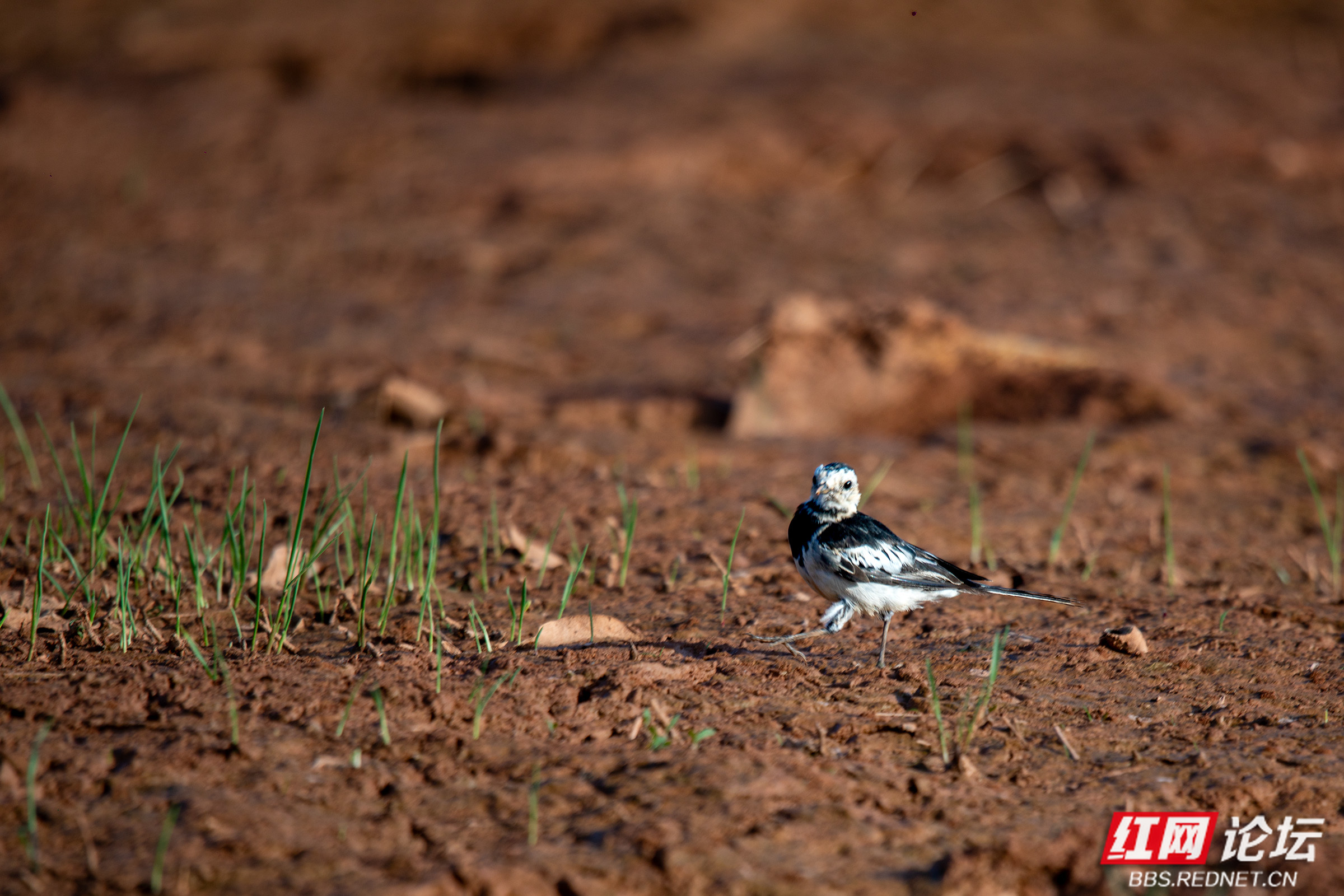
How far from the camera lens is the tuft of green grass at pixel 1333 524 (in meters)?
3.77

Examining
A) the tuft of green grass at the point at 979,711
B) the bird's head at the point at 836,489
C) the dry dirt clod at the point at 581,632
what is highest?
the bird's head at the point at 836,489

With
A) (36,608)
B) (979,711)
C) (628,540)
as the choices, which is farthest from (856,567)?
(36,608)

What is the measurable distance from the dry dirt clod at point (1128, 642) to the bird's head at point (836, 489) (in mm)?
825

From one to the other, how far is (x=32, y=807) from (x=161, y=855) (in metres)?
0.30

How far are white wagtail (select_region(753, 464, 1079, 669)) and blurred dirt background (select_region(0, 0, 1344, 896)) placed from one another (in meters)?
A: 0.15

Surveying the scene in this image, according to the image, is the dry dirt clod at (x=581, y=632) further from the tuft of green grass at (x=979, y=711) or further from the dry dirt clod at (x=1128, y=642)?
the dry dirt clod at (x=1128, y=642)

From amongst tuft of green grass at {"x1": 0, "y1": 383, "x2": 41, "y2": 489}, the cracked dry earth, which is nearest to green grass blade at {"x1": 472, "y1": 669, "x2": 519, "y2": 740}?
the cracked dry earth

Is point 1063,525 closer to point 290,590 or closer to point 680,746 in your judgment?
point 680,746

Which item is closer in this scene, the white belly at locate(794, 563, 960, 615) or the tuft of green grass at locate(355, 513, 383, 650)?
the tuft of green grass at locate(355, 513, 383, 650)

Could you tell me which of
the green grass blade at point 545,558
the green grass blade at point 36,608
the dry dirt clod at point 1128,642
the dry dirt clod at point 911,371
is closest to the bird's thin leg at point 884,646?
the dry dirt clod at point 1128,642

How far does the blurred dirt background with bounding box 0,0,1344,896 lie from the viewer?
2.34 m

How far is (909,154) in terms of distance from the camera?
30.2 feet

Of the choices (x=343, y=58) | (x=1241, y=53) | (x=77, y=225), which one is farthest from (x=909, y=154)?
(x=77, y=225)

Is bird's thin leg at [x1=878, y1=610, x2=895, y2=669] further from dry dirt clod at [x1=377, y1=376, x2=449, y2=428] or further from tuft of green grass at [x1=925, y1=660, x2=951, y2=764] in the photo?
dry dirt clod at [x1=377, y1=376, x2=449, y2=428]
